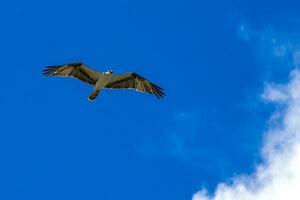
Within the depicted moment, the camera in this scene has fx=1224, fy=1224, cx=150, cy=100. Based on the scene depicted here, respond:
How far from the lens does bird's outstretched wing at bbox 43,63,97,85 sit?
8556 cm

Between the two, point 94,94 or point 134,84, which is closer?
point 94,94

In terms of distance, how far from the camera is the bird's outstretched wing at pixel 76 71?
3369 inches

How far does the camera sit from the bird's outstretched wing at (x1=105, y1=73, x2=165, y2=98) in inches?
3406

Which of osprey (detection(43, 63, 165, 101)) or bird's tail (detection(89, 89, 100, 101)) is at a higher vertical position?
osprey (detection(43, 63, 165, 101))

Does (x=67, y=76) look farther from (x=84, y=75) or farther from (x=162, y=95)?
(x=162, y=95)

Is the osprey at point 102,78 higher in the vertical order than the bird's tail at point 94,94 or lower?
higher

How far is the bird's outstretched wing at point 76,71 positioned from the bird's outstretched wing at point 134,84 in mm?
1416

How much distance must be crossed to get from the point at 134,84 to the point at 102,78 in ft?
8.31

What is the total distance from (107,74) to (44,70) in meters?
4.42

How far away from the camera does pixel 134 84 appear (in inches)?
3430

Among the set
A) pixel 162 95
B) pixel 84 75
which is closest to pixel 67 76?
pixel 84 75

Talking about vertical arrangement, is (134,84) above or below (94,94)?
above

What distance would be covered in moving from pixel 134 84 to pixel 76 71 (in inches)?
167

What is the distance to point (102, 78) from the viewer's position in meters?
86.0
